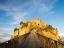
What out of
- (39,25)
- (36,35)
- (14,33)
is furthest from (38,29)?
(36,35)

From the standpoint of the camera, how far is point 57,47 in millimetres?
15195

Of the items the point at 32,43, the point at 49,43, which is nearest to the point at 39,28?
the point at 49,43

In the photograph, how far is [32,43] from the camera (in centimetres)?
1498

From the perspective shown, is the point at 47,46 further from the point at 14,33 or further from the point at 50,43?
the point at 14,33

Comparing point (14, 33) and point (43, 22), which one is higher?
point (43, 22)

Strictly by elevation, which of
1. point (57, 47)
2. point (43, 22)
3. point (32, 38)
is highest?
point (43, 22)

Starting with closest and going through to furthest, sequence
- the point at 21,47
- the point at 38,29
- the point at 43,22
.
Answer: the point at 21,47 → the point at 38,29 → the point at 43,22

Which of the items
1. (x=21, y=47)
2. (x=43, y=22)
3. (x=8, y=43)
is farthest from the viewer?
(x=43, y=22)

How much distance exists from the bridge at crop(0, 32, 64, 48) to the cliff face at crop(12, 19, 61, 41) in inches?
3153

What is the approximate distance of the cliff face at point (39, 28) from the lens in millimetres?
97938

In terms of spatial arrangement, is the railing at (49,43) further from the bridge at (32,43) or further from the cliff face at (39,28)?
the cliff face at (39,28)

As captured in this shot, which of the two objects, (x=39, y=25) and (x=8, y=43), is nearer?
(x=8, y=43)

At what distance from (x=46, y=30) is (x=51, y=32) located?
4.18 metres

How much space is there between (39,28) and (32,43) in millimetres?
81271
